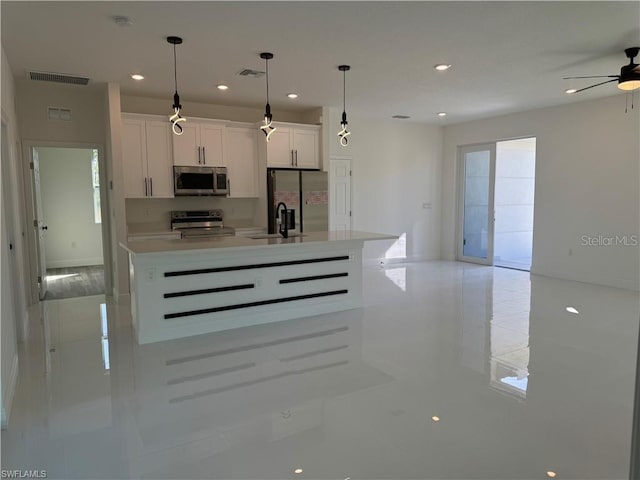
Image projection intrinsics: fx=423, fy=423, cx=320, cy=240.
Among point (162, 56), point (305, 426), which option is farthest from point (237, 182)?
point (305, 426)

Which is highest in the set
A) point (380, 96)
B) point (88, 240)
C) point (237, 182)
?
point (380, 96)

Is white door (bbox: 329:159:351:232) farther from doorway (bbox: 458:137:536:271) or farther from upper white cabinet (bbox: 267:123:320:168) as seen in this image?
doorway (bbox: 458:137:536:271)

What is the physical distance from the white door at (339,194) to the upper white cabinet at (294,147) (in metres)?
0.76

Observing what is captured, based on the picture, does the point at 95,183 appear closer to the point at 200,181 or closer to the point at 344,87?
the point at 200,181

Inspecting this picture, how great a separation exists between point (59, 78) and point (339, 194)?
4725 mm

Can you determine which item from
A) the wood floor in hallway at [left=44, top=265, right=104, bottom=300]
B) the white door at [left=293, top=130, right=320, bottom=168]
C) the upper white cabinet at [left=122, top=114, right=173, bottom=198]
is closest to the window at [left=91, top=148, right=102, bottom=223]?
the wood floor in hallway at [left=44, top=265, right=104, bottom=300]

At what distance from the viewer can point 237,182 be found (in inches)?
266

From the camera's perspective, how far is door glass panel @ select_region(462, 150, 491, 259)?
8.58 meters

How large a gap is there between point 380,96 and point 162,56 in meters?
3.23

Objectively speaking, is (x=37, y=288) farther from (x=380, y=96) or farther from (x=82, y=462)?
(x=380, y=96)

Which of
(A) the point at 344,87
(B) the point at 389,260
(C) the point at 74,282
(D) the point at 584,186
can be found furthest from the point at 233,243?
(D) the point at 584,186

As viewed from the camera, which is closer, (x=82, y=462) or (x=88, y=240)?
(x=82, y=462)

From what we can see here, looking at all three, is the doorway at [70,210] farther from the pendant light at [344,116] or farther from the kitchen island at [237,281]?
the pendant light at [344,116]

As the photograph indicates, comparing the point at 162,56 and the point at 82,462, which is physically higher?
the point at 162,56
